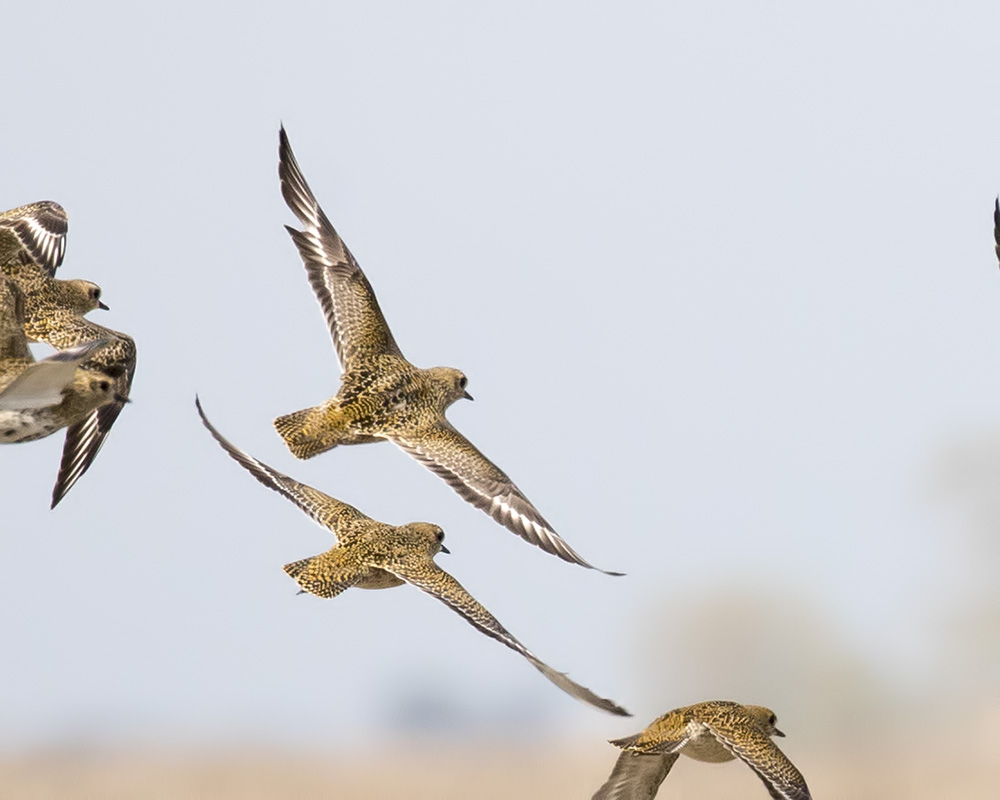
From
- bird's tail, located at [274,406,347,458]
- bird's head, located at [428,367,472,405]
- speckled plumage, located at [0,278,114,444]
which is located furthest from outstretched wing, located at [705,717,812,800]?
speckled plumage, located at [0,278,114,444]

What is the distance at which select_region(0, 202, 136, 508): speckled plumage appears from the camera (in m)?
12.7

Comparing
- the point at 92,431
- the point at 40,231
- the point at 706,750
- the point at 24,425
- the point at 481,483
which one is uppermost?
the point at 24,425

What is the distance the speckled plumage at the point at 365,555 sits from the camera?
11625 mm

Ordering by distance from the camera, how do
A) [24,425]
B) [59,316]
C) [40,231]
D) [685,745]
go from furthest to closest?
[40,231] → [59,316] → [685,745] → [24,425]

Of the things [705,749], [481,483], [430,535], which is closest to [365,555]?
[430,535]

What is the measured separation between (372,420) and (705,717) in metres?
3.79

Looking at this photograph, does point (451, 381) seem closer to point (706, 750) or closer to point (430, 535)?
point (430, 535)

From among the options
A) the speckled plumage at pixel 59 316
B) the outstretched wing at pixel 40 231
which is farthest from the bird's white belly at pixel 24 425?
the outstretched wing at pixel 40 231

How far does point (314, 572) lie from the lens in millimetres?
12133

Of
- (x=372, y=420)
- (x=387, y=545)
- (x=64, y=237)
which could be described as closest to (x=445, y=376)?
(x=372, y=420)

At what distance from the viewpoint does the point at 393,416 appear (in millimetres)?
13695

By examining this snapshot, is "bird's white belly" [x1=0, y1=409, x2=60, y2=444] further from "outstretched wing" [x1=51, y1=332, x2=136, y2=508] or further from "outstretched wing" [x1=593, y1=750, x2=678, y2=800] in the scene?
"outstretched wing" [x1=593, y1=750, x2=678, y2=800]

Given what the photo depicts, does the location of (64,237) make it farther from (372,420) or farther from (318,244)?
(372,420)

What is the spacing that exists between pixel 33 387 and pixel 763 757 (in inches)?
193
